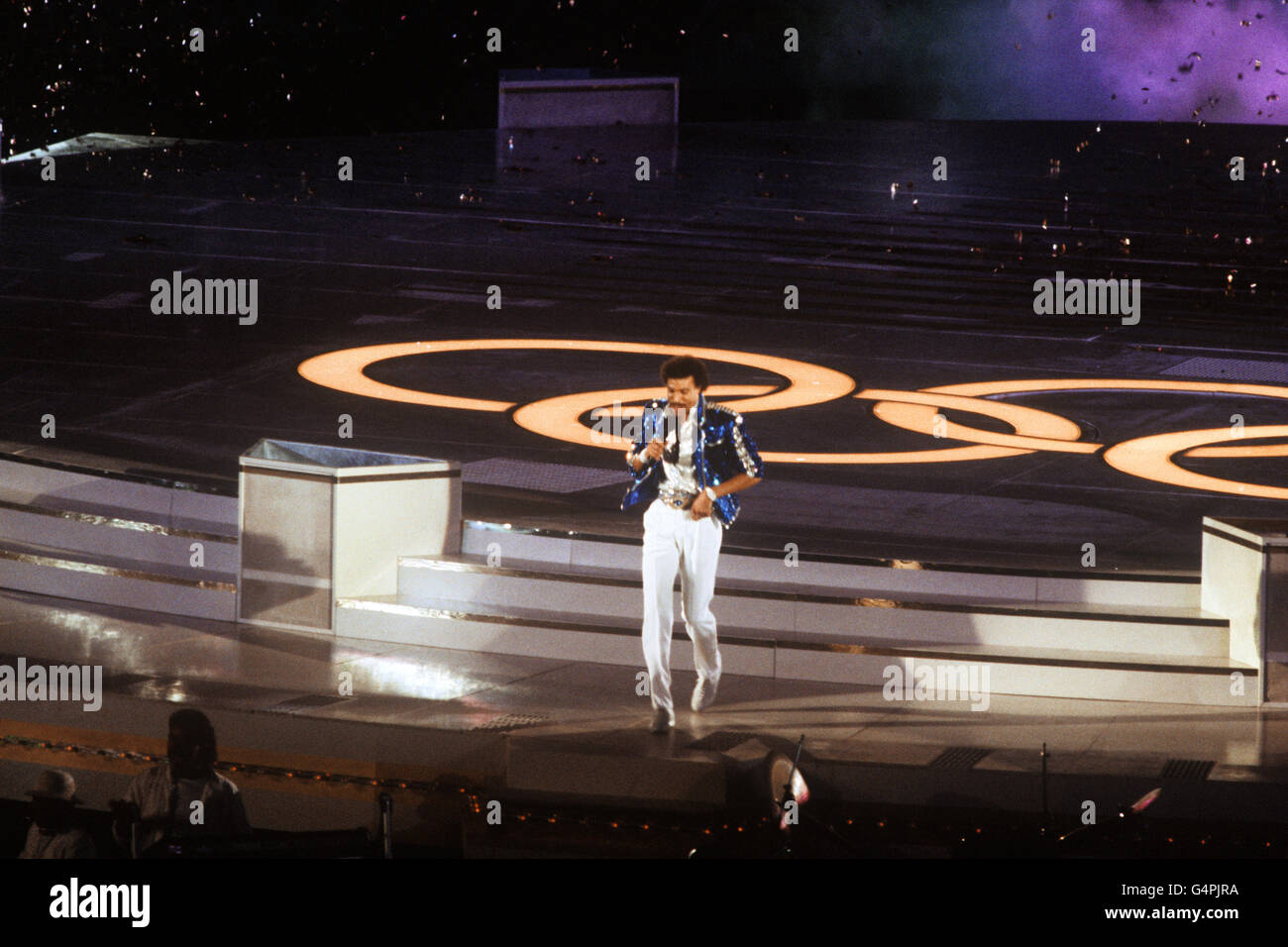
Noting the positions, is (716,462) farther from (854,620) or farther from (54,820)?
(54,820)

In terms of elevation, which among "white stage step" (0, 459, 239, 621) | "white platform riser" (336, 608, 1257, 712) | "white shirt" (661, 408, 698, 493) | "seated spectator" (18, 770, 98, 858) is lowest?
"seated spectator" (18, 770, 98, 858)

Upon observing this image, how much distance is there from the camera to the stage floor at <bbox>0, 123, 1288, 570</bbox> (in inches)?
464

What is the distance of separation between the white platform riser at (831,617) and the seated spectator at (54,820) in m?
2.74

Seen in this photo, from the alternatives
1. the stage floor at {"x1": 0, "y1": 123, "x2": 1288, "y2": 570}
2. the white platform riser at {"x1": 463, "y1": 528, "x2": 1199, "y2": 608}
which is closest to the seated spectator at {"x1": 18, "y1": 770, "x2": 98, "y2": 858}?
the white platform riser at {"x1": 463, "y1": 528, "x2": 1199, "y2": 608}

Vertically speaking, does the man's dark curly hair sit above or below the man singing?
above

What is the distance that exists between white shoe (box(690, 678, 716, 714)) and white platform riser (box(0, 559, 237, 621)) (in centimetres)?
293

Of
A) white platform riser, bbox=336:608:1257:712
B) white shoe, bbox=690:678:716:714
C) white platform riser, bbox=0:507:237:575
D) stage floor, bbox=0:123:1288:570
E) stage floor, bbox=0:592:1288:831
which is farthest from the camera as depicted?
stage floor, bbox=0:123:1288:570

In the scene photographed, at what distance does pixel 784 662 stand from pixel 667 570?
1.21 metres

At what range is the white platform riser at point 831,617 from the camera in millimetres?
9539

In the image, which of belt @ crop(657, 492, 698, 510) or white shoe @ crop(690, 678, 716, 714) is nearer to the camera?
belt @ crop(657, 492, 698, 510)

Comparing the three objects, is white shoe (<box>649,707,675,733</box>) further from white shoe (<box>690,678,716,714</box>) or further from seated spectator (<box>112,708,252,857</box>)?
seated spectator (<box>112,708,252,857</box>)

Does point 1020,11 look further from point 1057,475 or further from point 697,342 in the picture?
point 1057,475

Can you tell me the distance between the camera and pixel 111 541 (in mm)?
11219
